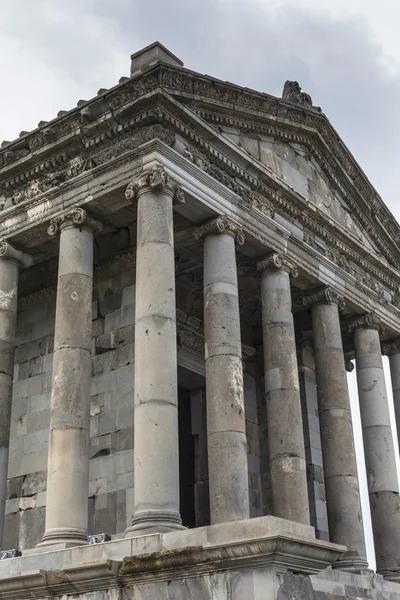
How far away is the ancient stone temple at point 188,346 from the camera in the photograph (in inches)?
441

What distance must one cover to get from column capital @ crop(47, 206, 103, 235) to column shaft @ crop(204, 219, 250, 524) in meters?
2.29

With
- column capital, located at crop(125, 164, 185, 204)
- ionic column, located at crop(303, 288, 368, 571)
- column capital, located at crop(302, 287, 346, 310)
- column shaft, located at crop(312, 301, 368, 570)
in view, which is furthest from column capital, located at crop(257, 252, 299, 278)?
column capital, located at crop(125, 164, 185, 204)

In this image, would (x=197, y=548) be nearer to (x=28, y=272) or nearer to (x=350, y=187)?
(x=28, y=272)

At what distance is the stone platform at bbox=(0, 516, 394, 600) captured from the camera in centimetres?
905

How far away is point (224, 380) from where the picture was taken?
45.4ft

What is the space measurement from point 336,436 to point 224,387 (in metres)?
4.69

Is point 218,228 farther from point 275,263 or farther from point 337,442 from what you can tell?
point 337,442

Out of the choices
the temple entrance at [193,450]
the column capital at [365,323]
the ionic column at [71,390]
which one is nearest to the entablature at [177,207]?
the ionic column at [71,390]

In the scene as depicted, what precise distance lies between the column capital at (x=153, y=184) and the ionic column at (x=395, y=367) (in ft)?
32.1

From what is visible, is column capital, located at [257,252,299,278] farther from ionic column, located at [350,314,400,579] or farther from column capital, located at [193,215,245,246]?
ionic column, located at [350,314,400,579]

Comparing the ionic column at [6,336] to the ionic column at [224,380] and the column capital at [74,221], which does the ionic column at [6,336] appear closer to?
→ the column capital at [74,221]

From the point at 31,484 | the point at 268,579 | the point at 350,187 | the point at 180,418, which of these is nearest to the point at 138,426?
the point at 268,579

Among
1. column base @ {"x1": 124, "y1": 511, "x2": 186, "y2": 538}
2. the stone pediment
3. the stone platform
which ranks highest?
the stone pediment

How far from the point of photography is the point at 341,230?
755 inches
